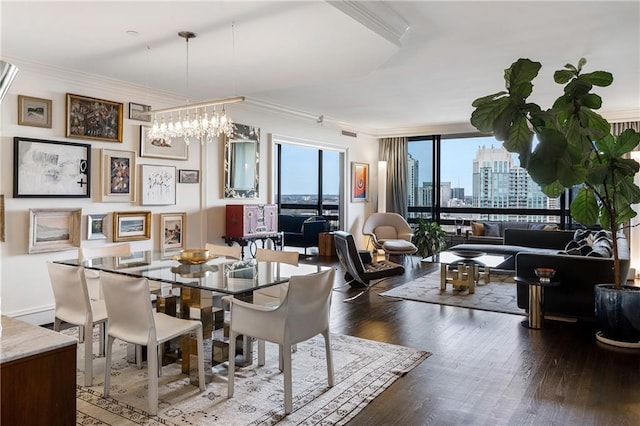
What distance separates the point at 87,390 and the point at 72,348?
1.75 metres

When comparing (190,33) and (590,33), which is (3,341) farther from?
(590,33)

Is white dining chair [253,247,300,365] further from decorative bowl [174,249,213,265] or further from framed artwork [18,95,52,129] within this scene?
framed artwork [18,95,52,129]

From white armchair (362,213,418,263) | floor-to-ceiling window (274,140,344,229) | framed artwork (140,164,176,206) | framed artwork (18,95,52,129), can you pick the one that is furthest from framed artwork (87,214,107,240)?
floor-to-ceiling window (274,140,344,229)

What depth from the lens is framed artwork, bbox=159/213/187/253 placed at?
5.69 m

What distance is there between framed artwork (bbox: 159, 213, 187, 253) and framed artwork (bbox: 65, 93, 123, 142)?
1109mm

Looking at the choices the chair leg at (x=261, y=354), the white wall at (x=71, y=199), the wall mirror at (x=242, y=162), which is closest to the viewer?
the chair leg at (x=261, y=354)

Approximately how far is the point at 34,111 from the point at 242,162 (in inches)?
110

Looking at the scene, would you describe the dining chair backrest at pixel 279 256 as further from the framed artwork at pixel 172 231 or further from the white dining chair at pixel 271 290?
the framed artwork at pixel 172 231

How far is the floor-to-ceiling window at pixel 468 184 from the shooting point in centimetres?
904

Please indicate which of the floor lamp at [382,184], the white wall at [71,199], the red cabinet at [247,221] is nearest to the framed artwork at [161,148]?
the white wall at [71,199]

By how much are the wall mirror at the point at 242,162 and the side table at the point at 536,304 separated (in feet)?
13.1

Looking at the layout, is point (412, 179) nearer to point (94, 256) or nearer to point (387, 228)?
point (387, 228)

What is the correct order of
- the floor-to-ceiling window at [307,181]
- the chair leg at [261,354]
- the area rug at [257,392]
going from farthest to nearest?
the floor-to-ceiling window at [307,181] → the chair leg at [261,354] → the area rug at [257,392]

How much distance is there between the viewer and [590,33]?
3.99 meters
